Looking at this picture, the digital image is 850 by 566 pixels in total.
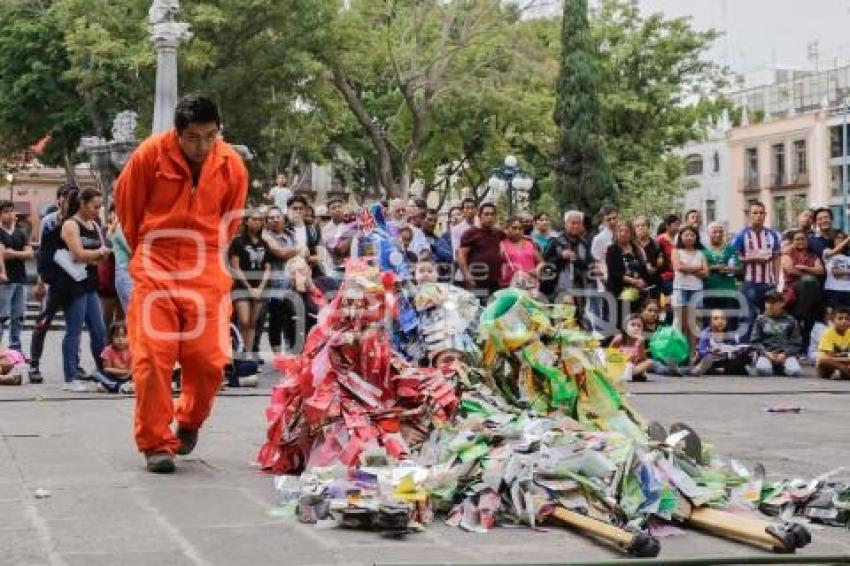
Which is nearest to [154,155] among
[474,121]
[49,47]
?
[49,47]

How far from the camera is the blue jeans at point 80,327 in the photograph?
423 inches

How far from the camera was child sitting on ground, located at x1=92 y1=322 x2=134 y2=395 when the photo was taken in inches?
415

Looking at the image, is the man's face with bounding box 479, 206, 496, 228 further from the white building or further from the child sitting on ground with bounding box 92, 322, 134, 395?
the white building

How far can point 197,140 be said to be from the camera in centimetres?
649

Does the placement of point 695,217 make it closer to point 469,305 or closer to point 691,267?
point 691,267

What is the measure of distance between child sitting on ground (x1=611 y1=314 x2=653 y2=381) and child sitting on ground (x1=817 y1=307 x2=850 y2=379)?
1765 mm

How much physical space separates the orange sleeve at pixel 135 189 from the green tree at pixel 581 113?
34.1m

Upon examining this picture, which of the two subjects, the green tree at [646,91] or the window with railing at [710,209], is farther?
the window with railing at [710,209]

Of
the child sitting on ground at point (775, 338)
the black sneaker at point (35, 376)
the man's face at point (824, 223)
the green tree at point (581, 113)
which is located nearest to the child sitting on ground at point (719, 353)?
the child sitting on ground at point (775, 338)

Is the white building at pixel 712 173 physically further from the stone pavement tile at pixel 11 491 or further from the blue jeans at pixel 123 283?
the stone pavement tile at pixel 11 491

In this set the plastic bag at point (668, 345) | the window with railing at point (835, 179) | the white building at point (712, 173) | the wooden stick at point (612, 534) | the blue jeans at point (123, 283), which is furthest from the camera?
the white building at point (712, 173)

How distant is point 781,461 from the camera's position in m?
6.99

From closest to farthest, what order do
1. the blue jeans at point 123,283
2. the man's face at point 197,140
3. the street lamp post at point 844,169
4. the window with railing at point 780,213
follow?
the man's face at point 197,140
the blue jeans at point 123,283
the street lamp post at point 844,169
the window with railing at point 780,213

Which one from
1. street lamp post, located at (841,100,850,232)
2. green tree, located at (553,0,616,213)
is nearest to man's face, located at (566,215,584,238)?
green tree, located at (553,0,616,213)
